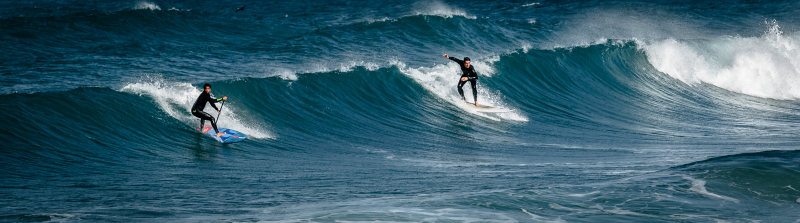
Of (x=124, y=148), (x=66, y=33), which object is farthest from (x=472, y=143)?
(x=66, y=33)

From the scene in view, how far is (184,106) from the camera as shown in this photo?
15.0 meters

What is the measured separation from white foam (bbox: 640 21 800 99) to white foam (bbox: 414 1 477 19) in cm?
765

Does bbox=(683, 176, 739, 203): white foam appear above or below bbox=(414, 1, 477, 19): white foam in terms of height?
below

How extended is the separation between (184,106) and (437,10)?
17.5m

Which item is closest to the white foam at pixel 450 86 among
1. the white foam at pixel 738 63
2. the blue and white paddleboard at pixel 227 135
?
the blue and white paddleboard at pixel 227 135

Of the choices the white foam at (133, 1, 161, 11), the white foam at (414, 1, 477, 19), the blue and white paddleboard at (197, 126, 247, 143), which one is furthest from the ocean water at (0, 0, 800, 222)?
the white foam at (414, 1, 477, 19)

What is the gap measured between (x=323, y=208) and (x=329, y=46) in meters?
15.9

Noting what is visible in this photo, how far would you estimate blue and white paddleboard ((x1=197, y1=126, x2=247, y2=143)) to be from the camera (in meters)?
13.3

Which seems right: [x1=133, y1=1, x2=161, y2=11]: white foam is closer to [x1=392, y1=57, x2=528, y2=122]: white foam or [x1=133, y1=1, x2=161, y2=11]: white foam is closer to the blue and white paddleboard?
[x1=392, y1=57, x2=528, y2=122]: white foam

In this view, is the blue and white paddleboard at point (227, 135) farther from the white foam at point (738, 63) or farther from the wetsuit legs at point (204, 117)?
the white foam at point (738, 63)

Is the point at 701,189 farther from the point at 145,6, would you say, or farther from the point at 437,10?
the point at 145,6

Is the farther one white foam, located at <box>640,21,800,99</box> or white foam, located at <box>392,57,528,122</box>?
white foam, located at <box>640,21,800,99</box>

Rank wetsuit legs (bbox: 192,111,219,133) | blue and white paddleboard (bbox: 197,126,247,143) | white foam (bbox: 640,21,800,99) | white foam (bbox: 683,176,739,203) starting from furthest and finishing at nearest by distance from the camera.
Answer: white foam (bbox: 640,21,800,99), wetsuit legs (bbox: 192,111,219,133), blue and white paddleboard (bbox: 197,126,247,143), white foam (bbox: 683,176,739,203)

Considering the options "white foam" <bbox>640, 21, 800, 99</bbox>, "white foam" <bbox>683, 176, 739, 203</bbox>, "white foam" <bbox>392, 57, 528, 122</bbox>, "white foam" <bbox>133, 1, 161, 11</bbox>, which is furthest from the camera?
"white foam" <bbox>133, 1, 161, 11</bbox>
